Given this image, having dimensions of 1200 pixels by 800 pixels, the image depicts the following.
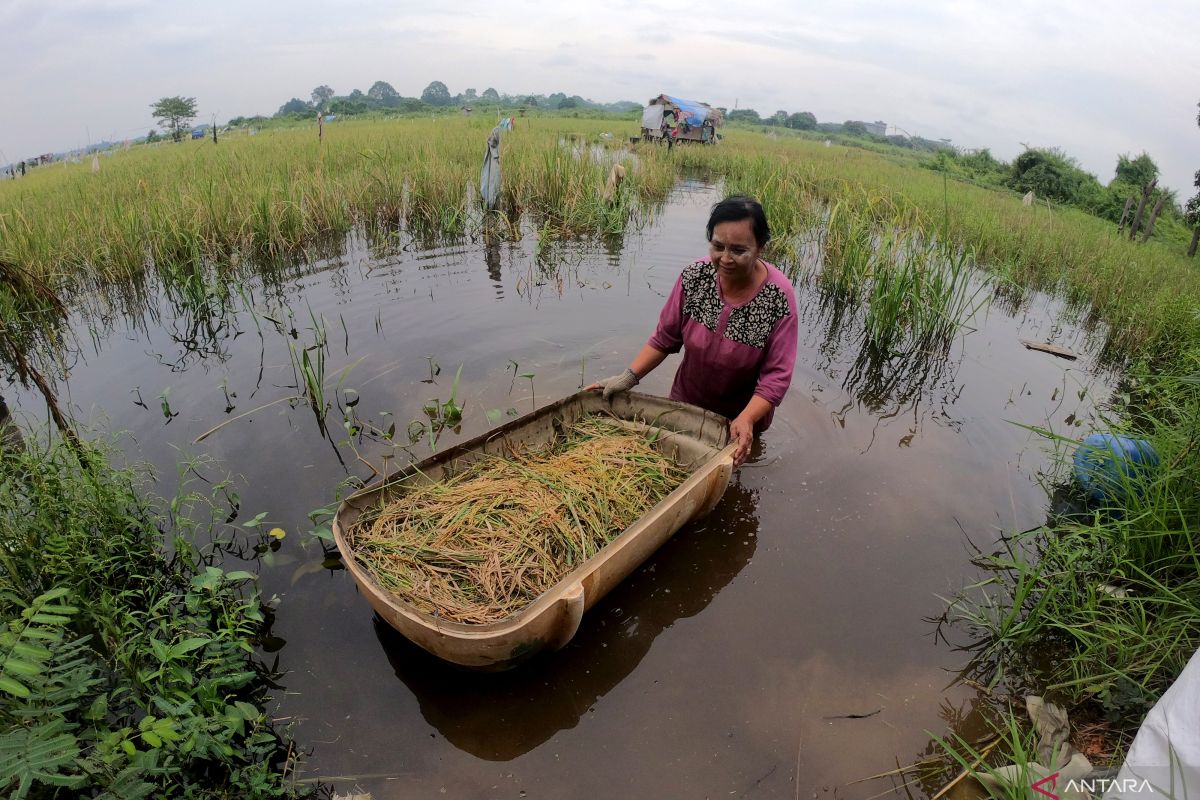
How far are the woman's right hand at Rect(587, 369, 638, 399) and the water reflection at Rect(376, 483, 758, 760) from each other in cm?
83

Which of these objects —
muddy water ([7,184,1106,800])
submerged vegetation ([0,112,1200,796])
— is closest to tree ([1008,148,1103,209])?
submerged vegetation ([0,112,1200,796])

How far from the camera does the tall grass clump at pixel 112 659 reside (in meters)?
1.37

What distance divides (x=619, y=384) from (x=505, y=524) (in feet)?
3.56

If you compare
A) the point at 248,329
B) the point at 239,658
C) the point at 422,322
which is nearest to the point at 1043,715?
the point at 239,658

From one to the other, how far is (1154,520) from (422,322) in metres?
4.86

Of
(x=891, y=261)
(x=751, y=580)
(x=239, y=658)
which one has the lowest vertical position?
(x=751, y=580)

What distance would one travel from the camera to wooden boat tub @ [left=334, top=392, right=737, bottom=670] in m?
1.81

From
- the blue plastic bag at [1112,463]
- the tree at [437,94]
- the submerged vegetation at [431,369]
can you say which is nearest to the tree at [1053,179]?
the submerged vegetation at [431,369]

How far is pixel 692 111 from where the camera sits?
22188 millimetres

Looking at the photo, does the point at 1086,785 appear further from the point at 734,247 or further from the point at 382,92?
the point at 382,92

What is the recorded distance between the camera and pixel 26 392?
380cm

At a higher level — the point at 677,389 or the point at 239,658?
the point at 677,389

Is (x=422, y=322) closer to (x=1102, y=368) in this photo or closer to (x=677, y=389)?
(x=677, y=389)

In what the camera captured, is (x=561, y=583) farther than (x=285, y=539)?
No
